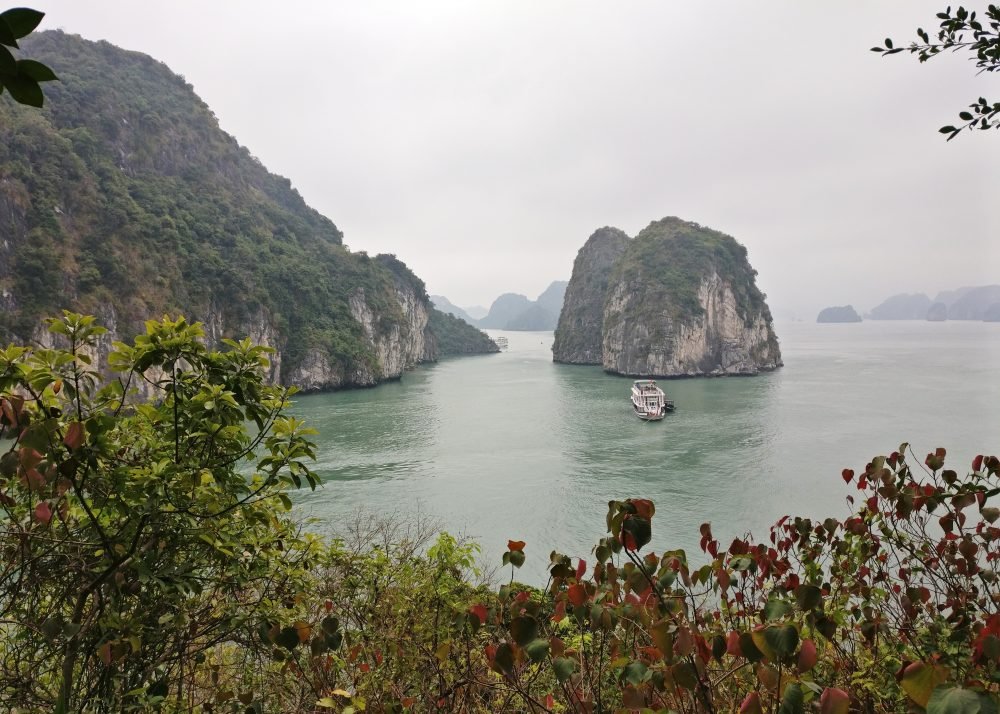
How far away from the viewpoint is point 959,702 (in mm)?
792

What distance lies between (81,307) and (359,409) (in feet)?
52.1

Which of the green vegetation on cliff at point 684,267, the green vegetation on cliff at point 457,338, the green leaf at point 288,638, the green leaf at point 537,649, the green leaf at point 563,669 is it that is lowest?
the green leaf at point 288,638

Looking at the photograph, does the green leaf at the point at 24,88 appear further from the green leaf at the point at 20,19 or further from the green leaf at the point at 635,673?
the green leaf at the point at 635,673

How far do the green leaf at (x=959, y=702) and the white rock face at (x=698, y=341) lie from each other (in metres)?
51.0

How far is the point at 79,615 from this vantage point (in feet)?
5.36

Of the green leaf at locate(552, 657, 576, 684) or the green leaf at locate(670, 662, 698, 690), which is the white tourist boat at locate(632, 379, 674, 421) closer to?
the green leaf at locate(670, 662, 698, 690)

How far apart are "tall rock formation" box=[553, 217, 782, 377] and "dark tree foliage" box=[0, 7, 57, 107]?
51646mm

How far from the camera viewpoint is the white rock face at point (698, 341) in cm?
5009

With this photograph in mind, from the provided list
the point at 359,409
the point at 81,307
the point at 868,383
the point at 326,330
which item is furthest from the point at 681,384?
the point at 81,307

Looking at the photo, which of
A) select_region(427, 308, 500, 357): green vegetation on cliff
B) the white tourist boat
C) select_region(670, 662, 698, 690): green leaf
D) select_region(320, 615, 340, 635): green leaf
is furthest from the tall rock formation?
select_region(670, 662, 698, 690): green leaf

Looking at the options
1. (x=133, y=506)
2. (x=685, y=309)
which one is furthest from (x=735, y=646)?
(x=685, y=309)

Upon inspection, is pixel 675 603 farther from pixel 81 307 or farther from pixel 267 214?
pixel 267 214

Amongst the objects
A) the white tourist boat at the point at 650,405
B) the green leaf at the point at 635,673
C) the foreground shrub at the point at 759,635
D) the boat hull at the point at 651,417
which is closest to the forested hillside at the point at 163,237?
the boat hull at the point at 651,417

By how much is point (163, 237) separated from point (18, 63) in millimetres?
43428
